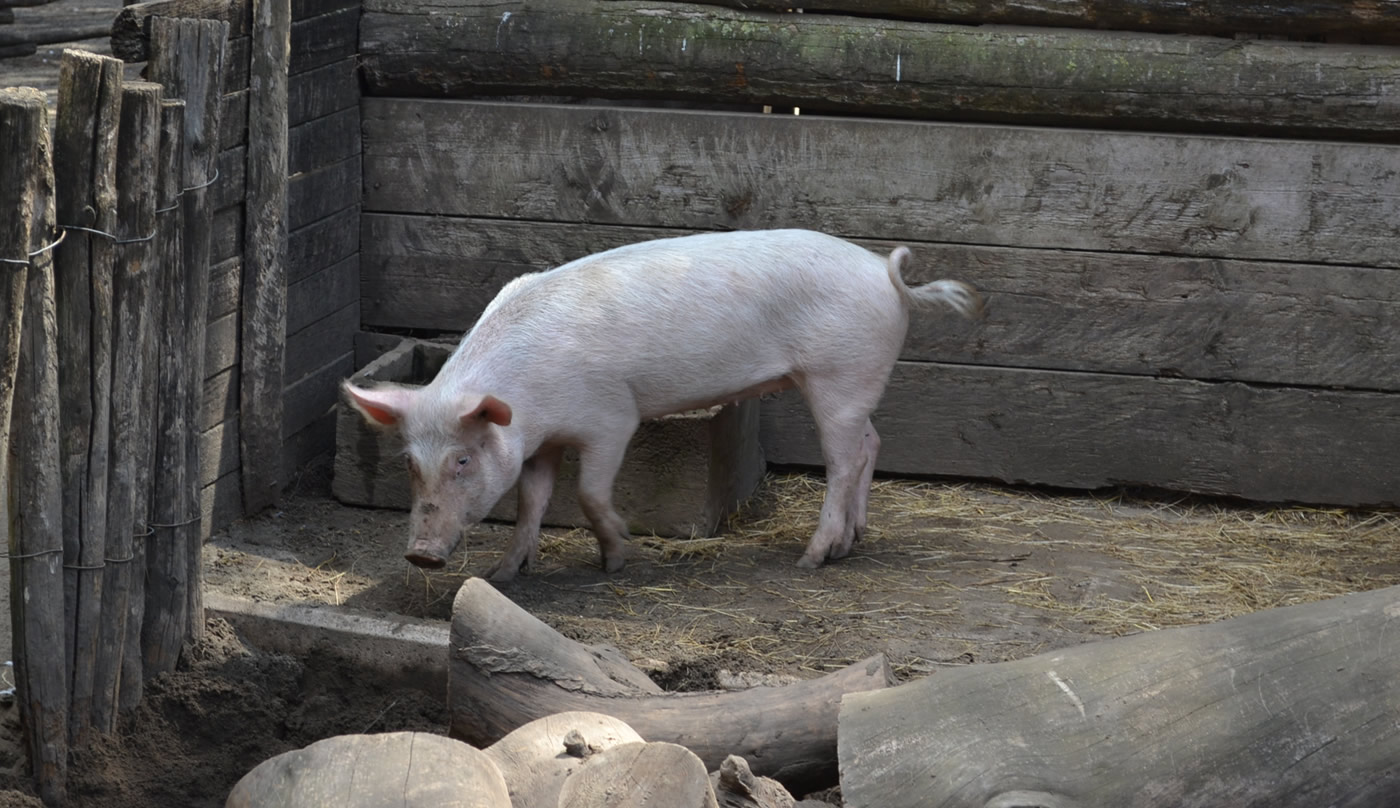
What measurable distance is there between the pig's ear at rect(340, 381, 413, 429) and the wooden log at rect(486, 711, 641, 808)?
62.2 inches

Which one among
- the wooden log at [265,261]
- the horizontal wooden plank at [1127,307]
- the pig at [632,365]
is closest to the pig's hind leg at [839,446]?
the pig at [632,365]

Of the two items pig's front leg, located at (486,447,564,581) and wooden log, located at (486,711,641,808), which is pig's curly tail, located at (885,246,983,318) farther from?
wooden log, located at (486,711,641,808)

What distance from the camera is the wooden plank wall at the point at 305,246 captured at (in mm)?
4969

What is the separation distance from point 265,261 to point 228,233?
0.18 m

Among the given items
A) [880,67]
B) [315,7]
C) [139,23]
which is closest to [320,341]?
[315,7]

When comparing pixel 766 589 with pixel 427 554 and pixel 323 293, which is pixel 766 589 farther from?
pixel 323 293

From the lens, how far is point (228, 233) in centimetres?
499

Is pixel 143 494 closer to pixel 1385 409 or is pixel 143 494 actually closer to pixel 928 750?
pixel 928 750

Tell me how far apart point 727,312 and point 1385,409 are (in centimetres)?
244

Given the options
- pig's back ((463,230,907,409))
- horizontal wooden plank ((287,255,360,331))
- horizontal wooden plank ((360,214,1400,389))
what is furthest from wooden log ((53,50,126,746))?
horizontal wooden plank ((360,214,1400,389))

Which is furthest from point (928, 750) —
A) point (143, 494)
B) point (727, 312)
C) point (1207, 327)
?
point (1207, 327)

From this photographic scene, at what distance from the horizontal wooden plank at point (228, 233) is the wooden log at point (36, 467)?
172 centimetres

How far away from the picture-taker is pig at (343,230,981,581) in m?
4.59

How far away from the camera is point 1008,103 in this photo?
545 cm
